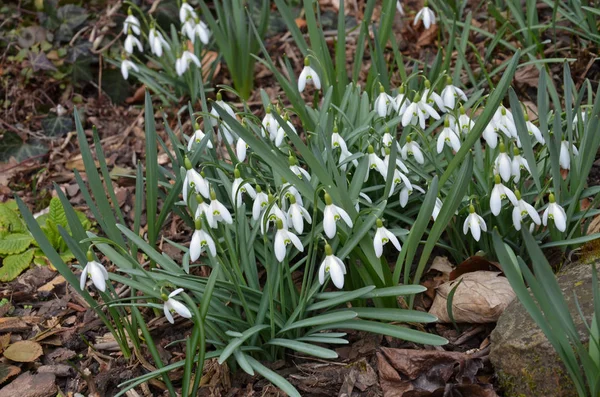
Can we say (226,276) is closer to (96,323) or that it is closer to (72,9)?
(96,323)

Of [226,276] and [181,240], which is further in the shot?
[181,240]

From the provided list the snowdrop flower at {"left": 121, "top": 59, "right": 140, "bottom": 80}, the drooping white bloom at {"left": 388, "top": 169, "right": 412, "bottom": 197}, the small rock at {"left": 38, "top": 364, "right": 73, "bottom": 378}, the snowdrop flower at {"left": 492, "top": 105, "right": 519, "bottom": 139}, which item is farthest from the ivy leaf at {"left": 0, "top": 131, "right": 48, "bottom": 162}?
the snowdrop flower at {"left": 492, "top": 105, "right": 519, "bottom": 139}

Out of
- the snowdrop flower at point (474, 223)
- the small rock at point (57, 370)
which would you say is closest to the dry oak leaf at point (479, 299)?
the snowdrop flower at point (474, 223)

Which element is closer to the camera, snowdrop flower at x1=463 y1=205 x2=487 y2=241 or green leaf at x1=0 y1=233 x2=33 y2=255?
snowdrop flower at x1=463 y1=205 x2=487 y2=241

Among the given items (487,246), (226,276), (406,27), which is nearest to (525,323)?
(487,246)

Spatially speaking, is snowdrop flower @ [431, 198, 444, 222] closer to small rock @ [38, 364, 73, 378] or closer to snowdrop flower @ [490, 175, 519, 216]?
snowdrop flower @ [490, 175, 519, 216]
